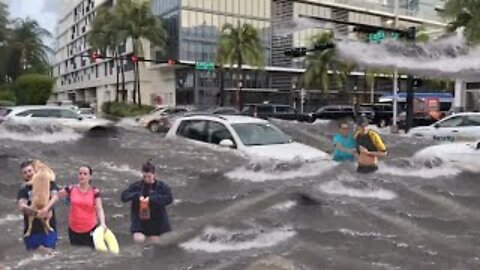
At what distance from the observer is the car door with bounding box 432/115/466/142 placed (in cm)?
1802

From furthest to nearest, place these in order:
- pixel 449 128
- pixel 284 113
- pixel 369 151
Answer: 1. pixel 284 113
2. pixel 449 128
3. pixel 369 151

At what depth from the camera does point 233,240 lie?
6750 millimetres

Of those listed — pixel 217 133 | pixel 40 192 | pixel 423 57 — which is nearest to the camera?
pixel 40 192

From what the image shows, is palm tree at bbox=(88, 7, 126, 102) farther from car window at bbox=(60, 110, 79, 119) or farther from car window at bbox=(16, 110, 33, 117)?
car window at bbox=(16, 110, 33, 117)

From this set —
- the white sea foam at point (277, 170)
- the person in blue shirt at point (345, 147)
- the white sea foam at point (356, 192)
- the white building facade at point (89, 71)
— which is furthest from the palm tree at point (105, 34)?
the white sea foam at point (356, 192)

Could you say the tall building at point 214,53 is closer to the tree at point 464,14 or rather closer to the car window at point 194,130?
the tree at point 464,14

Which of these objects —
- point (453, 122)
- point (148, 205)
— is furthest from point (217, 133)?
point (453, 122)

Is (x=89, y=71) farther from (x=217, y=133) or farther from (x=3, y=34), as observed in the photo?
(x=217, y=133)

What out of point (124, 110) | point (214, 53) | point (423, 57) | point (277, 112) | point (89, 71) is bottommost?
point (124, 110)

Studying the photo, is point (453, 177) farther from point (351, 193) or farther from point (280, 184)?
point (280, 184)

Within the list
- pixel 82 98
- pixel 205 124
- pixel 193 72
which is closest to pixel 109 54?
pixel 193 72

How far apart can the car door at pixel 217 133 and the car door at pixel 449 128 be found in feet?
28.8

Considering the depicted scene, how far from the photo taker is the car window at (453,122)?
739 inches

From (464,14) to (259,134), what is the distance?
1281cm
